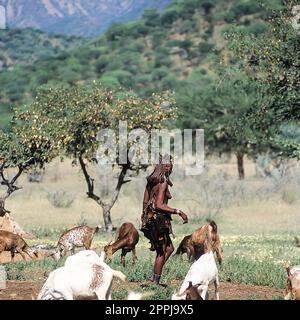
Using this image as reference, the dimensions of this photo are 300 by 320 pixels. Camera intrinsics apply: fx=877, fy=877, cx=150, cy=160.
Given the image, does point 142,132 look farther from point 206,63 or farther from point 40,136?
point 206,63

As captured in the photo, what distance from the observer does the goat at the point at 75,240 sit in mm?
17109

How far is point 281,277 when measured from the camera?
14039 mm


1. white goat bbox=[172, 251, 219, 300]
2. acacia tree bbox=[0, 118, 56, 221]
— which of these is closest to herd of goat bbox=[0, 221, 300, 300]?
white goat bbox=[172, 251, 219, 300]

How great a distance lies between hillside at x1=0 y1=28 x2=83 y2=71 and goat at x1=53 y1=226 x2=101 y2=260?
105 meters

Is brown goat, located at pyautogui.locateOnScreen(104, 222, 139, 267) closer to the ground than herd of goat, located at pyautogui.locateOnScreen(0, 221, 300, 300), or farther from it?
closer to the ground

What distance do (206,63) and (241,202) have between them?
57.8 meters

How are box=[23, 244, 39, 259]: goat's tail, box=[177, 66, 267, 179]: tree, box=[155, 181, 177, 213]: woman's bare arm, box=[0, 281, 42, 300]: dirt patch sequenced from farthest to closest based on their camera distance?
box=[177, 66, 267, 179]: tree, box=[23, 244, 39, 259]: goat's tail, box=[155, 181, 177, 213]: woman's bare arm, box=[0, 281, 42, 300]: dirt patch

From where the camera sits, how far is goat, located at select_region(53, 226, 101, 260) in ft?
56.1

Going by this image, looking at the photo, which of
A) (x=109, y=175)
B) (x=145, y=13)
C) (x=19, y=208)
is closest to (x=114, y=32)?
(x=145, y=13)

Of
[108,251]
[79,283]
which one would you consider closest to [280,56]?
[108,251]

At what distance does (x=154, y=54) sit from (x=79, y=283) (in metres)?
88.5

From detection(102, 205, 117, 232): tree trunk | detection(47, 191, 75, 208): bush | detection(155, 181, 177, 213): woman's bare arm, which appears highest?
detection(155, 181, 177, 213): woman's bare arm
